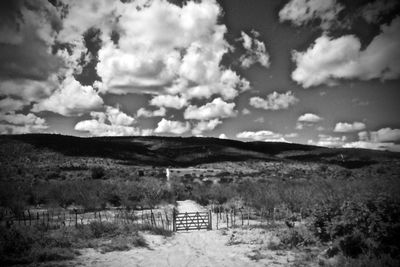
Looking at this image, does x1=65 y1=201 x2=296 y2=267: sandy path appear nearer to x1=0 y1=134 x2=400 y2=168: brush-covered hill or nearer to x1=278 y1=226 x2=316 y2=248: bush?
x1=278 y1=226 x2=316 y2=248: bush

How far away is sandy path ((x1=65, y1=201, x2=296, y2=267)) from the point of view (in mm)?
10492

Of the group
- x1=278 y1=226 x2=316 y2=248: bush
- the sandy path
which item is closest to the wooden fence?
the sandy path

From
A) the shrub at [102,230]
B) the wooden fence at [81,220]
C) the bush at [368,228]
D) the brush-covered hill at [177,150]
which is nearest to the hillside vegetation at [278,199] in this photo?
the bush at [368,228]

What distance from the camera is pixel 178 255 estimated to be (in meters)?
11.6

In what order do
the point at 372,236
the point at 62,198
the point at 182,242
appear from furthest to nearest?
the point at 62,198 → the point at 182,242 → the point at 372,236

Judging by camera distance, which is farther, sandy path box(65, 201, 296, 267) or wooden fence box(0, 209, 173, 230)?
wooden fence box(0, 209, 173, 230)

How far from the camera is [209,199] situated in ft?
94.9

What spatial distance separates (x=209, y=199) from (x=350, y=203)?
1901cm

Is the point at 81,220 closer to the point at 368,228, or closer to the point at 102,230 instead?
the point at 102,230

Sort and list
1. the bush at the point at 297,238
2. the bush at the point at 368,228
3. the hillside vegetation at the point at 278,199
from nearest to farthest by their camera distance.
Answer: the bush at the point at 368,228 → the hillside vegetation at the point at 278,199 → the bush at the point at 297,238

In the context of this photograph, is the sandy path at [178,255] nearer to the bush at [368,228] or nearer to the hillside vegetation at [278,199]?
the hillside vegetation at [278,199]

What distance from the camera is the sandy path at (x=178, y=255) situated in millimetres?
10492

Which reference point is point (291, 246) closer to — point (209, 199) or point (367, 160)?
point (209, 199)

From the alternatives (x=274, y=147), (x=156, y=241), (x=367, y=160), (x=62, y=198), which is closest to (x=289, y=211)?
(x=156, y=241)
